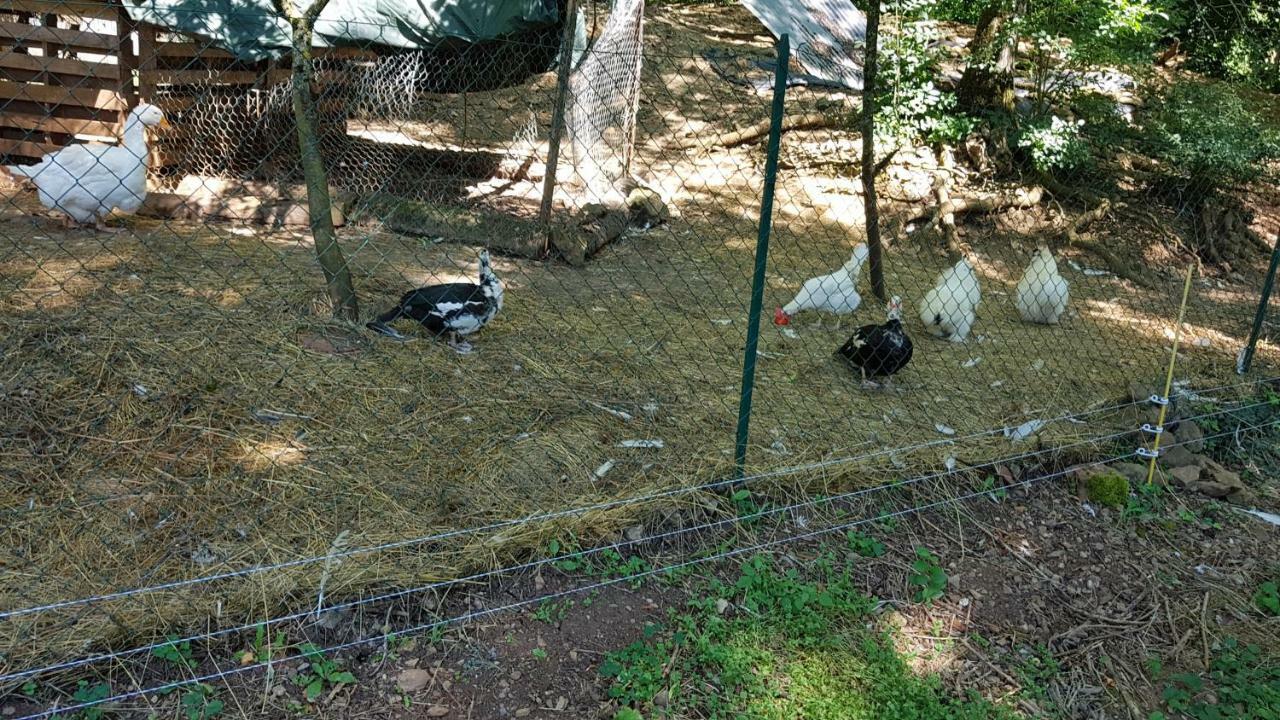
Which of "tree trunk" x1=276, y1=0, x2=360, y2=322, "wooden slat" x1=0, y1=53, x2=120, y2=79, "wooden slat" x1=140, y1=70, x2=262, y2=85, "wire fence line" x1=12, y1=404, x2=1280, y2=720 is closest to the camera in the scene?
"wire fence line" x1=12, y1=404, x2=1280, y2=720

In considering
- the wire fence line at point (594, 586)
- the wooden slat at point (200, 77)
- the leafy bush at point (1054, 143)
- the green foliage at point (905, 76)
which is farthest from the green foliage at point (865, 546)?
the leafy bush at point (1054, 143)

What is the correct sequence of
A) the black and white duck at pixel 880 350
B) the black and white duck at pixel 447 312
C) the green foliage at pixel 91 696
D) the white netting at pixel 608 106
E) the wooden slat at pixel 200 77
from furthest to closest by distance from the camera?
1. the white netting at pixel 608 106
2. the wooden slat at pixel 200 77
3. the black and white duck at pixel 880 350
4. the black and white duck at pixel 447 312
5. the green foliage at pixel 91 696

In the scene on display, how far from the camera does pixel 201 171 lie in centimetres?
765

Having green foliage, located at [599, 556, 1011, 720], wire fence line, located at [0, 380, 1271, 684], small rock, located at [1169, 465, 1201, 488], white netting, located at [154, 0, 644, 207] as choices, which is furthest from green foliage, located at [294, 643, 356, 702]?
white netting, located at [154, 0, 644, 207]

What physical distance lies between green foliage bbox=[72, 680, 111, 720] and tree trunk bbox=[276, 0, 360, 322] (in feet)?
7.89

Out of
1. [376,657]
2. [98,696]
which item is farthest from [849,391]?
[98,696]

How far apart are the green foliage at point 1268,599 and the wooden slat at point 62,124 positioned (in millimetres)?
8274

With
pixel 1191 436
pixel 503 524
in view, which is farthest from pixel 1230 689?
pixel 503 524

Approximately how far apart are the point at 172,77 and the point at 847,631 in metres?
7.11

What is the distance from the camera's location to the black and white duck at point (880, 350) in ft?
16.3

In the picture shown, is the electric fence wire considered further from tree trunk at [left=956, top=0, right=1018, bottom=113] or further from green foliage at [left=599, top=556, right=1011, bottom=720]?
tree trunk at [left=956, top=0, right=1018, bottom=113]

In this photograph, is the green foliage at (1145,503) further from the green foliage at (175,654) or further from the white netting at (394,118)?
the white netting at (394,118)

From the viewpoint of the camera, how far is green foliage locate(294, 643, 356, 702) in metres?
2.62

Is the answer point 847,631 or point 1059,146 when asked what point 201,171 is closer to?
point 847,631
